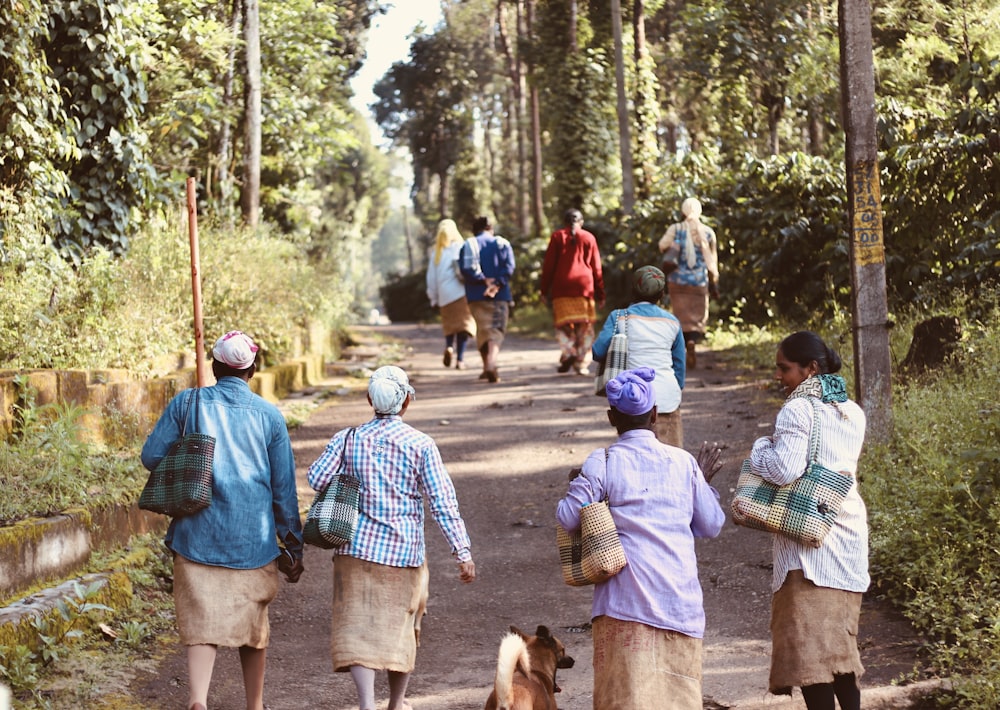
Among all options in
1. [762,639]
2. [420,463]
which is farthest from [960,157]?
[420,463]

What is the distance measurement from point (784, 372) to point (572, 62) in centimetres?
2825

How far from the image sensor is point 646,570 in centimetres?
438

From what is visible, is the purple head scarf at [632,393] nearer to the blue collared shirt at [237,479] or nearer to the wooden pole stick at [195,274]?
the blue collared shirt at [237,479]

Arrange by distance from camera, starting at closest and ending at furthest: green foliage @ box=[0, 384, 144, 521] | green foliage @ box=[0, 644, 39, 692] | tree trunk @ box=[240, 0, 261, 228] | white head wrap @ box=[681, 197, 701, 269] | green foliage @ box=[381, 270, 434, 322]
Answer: green foliage @ box=[0, 644, 39, 692], green foliage @ box=[0, 384, 144, 521], white head wrap @ box=[681, 197, 701, 269], tree trunk @ box=[240, 0, 261, 228], green foliage @ box=[381, 270, 434, 322]

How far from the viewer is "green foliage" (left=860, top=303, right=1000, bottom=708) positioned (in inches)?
219

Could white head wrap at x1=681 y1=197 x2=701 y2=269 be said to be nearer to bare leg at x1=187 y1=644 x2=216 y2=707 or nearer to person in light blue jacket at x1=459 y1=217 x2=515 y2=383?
person in light blue jacket at x1=459 y1=217 x2=515 y2=383

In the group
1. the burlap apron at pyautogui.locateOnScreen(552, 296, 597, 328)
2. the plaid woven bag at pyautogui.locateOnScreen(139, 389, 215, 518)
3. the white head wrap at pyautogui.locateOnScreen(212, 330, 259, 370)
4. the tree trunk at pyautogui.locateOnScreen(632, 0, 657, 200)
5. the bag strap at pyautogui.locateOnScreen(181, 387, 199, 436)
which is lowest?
the plaid woven bag at pyautogui.locateOnScreen(139, 389, 215, 518)

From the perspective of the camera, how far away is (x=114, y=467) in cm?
766

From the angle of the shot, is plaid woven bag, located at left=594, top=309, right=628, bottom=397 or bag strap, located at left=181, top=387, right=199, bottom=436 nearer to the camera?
bag strap, located at left=181, top=387, right=199, bottom=436

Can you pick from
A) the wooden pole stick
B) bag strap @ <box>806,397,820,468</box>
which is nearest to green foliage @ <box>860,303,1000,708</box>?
bag strap @ <box>806,397,820,468</box>

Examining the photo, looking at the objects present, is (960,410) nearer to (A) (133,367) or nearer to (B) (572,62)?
(A) (133,367)

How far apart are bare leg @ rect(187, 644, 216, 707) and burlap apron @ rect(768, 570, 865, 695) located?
7.88 feet

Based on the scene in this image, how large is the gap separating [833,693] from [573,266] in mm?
Result: 9760

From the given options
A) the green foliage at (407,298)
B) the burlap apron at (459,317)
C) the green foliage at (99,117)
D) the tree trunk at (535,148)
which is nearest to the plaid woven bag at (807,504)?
the green foliage at (99,117)
